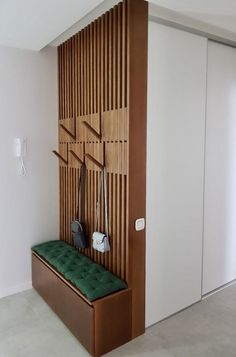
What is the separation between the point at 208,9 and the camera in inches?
90.9

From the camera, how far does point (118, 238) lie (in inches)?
98.5

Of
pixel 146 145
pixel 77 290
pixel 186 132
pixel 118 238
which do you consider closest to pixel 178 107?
pixel 186 132

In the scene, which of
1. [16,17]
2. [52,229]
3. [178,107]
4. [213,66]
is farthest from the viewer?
[52,229]

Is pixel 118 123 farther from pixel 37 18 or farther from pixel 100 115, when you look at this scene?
pixel 37 18

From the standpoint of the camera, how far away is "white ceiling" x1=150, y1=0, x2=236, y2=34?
2.19 metres

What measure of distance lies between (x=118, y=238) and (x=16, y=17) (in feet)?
6.43

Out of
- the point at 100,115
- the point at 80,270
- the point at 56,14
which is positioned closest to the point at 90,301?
the point at 80,270

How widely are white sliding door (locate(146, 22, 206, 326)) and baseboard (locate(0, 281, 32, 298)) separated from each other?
1.45 metres

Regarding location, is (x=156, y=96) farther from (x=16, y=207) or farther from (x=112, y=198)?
(x=16, y=207)

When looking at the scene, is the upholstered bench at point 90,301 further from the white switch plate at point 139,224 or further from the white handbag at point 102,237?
the white switch plate at point 139,224

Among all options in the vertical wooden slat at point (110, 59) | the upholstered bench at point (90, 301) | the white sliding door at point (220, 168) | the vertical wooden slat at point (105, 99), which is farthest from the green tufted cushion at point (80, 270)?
the vertical wooden slat at point (110, 59)

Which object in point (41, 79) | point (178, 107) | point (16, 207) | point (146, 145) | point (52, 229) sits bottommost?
point (52, 229)

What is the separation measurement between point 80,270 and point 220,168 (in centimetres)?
179

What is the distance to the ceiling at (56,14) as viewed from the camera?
6.98 ft
